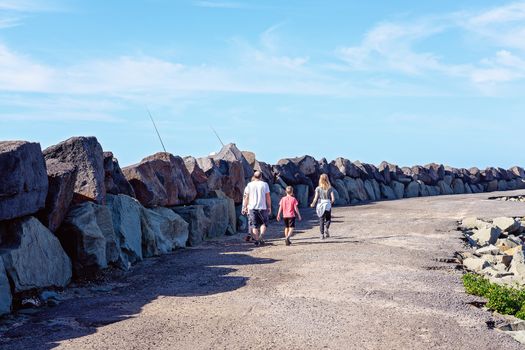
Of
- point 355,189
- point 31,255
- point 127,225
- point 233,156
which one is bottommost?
point 31,255

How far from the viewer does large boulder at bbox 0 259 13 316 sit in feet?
27.1

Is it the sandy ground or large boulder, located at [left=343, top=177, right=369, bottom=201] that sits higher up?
large boulder, located at [left=343, top=177, right=369, bottom=201]

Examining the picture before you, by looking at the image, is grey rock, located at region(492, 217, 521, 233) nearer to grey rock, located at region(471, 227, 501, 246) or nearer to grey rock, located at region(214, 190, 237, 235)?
grey rock, located at region(471, 227, 501, 246)

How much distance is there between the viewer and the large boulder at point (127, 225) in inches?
482

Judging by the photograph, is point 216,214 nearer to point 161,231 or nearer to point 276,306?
point 161,231

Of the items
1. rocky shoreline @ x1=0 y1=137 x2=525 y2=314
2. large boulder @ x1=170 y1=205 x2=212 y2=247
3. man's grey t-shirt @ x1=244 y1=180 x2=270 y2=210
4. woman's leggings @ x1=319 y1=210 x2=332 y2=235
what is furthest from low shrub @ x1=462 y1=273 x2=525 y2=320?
large boulder @ x1=170 y1=205 x2=212 y2=247

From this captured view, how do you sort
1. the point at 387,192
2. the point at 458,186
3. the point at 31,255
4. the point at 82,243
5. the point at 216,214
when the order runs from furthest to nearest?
the point at 458,186, the point at 387,192, the point at 216,214, the point at 82,243, the point at 31,255

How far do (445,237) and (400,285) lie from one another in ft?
21.6

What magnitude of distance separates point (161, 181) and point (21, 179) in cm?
656

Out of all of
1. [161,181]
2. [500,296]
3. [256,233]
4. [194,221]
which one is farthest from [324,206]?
[500,296]

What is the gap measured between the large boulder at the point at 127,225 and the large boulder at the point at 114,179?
447mm

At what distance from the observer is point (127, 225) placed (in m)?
12.6

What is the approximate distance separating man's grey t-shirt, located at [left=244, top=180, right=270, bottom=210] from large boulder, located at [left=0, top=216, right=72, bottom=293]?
596 centimetres

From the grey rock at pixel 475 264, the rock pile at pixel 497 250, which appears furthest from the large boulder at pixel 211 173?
the grey rock at pixel 475 264
